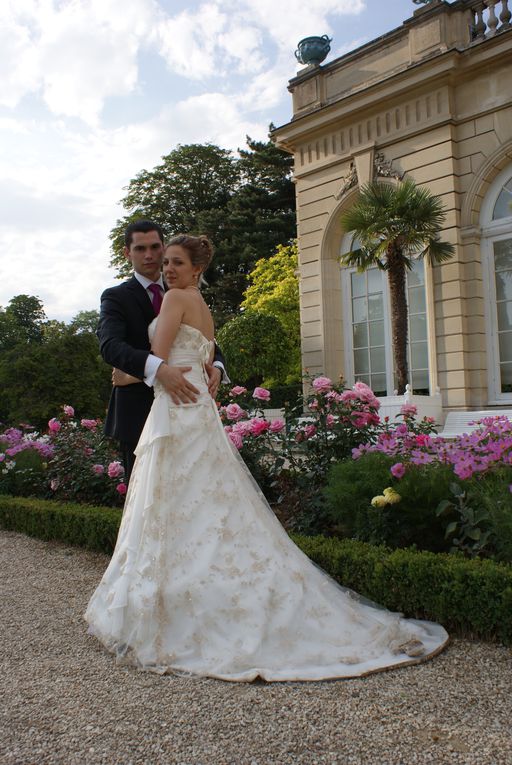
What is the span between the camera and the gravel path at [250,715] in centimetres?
201

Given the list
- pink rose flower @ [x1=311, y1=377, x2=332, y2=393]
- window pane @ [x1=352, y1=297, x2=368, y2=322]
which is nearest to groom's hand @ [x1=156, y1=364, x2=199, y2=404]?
pink rose flower @ [x1=311, y1=377, x2=332, y2=393]

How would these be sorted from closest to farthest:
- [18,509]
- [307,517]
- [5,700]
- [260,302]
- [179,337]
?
1. [5,700]
2. [179,337]
3. [307,517]
4. [18,509]
5. [260,302]

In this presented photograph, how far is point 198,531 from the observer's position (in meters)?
2.96

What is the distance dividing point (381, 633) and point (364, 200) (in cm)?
949

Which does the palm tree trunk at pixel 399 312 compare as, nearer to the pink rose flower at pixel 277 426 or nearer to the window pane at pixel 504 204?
the window pane at pixel 504 204

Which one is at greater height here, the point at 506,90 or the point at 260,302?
the point at 506,90

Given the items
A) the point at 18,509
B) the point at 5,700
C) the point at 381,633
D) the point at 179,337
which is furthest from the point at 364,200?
the point at 5,700

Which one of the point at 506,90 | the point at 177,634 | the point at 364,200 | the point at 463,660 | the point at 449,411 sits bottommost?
the point at 463,660

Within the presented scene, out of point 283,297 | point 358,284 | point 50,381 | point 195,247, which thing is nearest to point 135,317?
point 195,247

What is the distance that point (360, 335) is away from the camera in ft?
42.2

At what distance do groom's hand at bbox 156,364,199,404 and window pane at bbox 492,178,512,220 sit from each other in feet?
30.6

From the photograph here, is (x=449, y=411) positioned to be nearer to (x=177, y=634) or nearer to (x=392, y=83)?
(x=392, y=83)

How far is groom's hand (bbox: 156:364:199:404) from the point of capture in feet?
10.3

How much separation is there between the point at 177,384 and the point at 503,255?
9.38 meters
